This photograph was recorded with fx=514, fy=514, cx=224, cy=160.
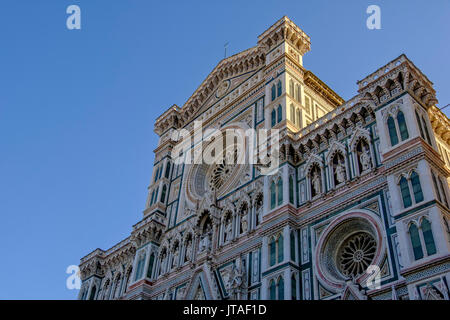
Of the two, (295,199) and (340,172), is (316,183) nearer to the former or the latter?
(295,199)

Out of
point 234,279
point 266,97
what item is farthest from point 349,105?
point 234,279

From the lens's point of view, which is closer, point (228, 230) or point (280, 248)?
point (280, 248)

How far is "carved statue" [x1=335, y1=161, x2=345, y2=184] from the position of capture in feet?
65.7

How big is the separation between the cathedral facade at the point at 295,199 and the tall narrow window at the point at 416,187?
38 millimetres

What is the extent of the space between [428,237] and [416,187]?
196 cm

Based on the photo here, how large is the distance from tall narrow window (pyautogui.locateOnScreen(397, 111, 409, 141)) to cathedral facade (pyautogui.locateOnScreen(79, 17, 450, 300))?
0.05 metres

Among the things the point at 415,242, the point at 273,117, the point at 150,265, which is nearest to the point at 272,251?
the point at 415,242

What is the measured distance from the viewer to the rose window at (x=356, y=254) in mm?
17781

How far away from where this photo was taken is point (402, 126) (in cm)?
1847

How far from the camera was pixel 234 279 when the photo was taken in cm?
2109

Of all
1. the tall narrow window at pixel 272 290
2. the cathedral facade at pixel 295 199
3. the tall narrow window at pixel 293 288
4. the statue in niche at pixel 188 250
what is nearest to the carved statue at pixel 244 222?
the cathedral facade at pixel 295 199

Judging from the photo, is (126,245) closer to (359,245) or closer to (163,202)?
(163,202)

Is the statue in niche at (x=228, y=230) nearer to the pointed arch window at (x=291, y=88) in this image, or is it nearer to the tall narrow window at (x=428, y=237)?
the pointed arch window at (x=291, y=88)

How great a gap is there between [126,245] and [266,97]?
40.1 ft
